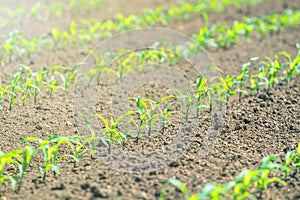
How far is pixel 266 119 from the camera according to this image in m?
3.47

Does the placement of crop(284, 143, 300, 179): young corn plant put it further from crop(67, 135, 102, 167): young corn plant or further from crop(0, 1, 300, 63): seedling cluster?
crop(0, 1, 300, 63): seedling cluster

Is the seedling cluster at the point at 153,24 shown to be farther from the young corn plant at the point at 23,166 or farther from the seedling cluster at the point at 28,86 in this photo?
the young corn plant at the point at 23,166

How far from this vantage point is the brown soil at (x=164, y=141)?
2588 mm

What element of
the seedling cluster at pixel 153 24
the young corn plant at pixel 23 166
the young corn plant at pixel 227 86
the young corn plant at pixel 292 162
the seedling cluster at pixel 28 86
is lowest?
the young corn plant at pixel 23 166

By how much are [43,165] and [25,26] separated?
3590 millimetres

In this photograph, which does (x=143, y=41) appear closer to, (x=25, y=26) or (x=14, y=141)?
(x=25, y=26)

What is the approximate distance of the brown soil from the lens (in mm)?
2588

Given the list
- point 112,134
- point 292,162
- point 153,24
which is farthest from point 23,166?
point 153,24

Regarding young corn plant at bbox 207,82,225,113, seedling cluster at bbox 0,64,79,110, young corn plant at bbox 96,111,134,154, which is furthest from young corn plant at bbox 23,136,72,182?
young corn plant at bbox 207,82,225,113

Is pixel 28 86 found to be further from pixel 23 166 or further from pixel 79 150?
pixel 23 166

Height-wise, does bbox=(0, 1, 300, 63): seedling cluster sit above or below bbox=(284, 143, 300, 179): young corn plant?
above

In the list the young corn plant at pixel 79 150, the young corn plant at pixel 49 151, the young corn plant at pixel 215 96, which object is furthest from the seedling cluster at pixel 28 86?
the young corn plant at pixel 215 96

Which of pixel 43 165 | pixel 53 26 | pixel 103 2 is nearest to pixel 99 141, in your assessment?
pixel 43 165

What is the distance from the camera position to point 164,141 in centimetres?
316
